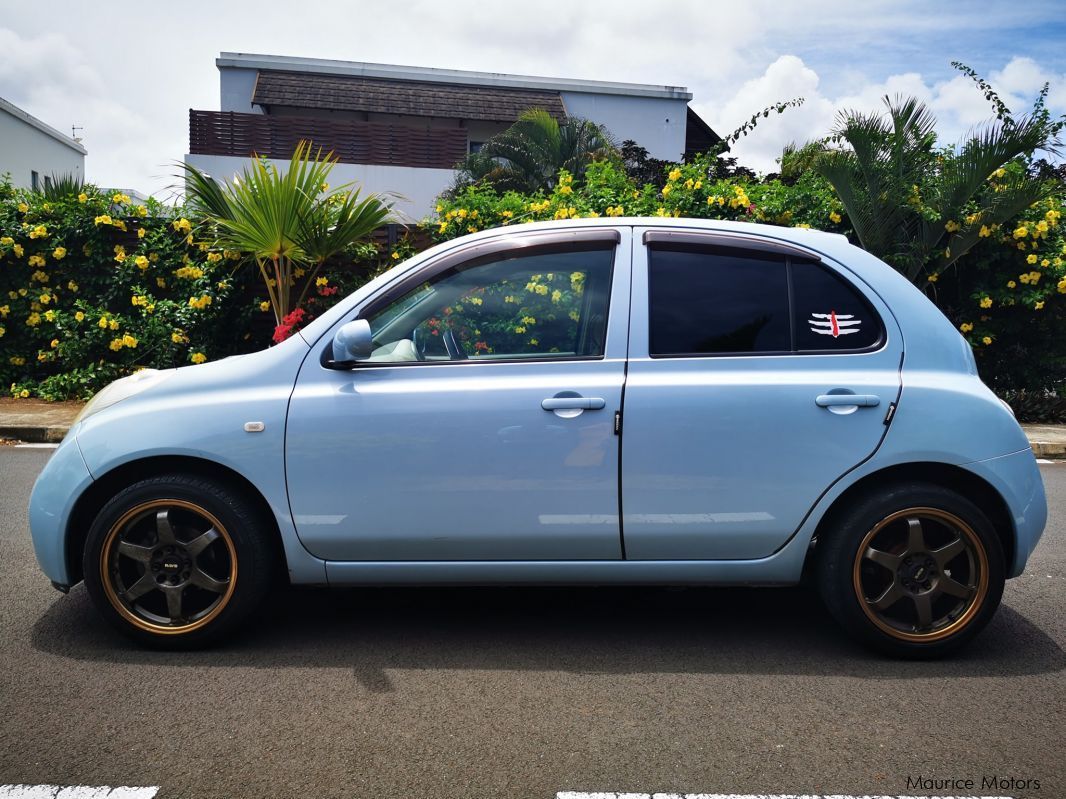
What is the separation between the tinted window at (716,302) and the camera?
3.97 meters

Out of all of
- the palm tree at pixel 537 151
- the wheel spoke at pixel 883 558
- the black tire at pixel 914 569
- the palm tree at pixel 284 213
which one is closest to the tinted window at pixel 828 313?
the black tire at pixel 914 569

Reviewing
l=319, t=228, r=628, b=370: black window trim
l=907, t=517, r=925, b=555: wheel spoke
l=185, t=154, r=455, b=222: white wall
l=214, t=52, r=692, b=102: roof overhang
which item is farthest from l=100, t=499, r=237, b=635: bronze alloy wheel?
l=214, t=52, r=692, b=102: roof overhang

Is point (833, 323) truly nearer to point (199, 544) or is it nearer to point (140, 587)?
point (199, 544)

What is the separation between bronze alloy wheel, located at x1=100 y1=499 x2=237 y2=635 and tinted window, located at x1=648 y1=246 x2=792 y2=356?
1961mm

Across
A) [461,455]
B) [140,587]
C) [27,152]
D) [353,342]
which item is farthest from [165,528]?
[27,152]

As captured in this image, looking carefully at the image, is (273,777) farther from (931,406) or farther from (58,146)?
(58,146)

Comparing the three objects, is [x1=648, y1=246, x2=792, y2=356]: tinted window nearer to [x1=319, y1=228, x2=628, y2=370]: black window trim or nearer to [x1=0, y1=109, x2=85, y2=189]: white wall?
[x1=319, y1=228, x2=628, y2=370]: black window trim

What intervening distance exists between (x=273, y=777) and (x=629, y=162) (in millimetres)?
20875

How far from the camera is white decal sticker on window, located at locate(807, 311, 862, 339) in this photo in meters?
4.00

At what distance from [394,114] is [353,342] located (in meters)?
23.1

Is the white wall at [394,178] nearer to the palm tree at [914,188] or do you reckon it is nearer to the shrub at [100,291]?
the shrub at [100,291]

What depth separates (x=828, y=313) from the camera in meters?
4.02

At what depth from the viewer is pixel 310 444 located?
383 cm

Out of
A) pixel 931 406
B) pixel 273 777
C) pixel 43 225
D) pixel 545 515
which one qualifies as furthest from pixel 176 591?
pixel 43 225
